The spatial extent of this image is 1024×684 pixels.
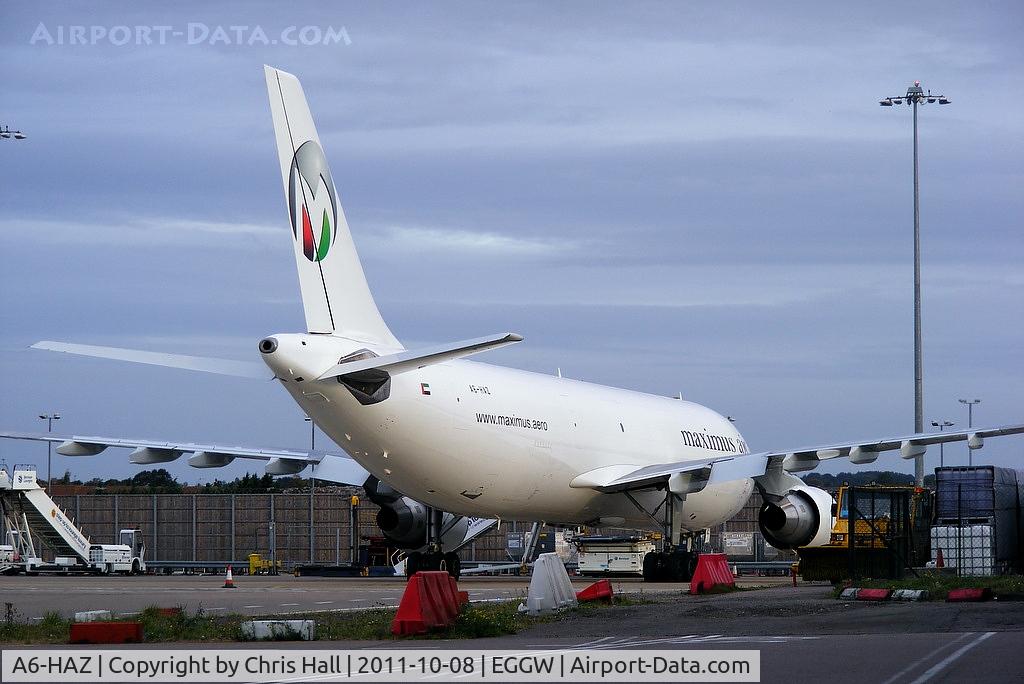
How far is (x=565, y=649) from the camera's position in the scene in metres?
13.9

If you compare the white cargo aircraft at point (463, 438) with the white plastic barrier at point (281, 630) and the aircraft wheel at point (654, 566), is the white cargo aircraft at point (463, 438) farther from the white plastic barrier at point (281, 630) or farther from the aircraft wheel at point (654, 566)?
the white plastic barrier at point (281, 630)

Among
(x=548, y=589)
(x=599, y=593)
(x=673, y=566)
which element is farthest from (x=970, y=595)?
(x=673, y=566)

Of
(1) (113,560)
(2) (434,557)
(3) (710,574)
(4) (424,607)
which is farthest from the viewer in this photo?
(1) (113,560)

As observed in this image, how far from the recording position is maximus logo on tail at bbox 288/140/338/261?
80.0ft

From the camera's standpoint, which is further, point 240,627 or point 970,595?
point 970,595

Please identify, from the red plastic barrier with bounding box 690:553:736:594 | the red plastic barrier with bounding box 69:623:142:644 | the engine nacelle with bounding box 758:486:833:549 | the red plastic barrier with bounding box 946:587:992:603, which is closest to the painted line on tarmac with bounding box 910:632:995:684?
the red plastic barrier with bounding box 946:587:992:603

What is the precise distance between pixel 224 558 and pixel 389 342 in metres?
32.9

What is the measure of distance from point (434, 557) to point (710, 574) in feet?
22.9

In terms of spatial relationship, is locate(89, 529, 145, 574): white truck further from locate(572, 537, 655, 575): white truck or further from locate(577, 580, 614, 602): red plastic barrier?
locate(577, 580, 614, 602): red plastic barrier

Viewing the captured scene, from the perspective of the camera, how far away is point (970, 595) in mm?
20172

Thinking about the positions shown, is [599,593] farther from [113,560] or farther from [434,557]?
[113,560]

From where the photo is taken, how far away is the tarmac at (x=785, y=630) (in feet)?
38.7

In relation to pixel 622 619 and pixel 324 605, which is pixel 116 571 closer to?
pixel 324 605

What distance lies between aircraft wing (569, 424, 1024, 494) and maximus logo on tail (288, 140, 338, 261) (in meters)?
8.83
